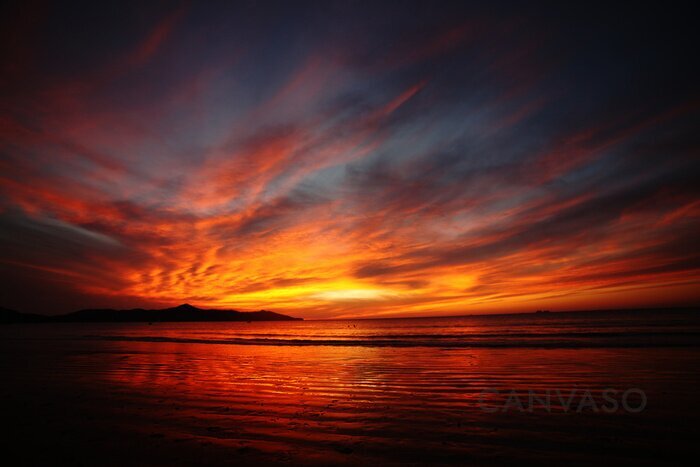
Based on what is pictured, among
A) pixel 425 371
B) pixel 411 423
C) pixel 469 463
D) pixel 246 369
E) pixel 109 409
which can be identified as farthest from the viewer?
pixel 246 369

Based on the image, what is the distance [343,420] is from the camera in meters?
8.62

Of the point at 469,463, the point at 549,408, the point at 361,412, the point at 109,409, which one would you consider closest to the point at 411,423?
the point at 361,412

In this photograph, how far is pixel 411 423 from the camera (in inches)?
326

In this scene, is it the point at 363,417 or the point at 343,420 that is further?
the point at 363,417

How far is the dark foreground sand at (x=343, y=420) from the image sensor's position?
6.39 metres

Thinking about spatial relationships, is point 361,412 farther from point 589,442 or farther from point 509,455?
point 589,442

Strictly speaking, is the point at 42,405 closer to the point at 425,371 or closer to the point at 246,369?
the point at 246,369

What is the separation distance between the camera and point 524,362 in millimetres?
19531

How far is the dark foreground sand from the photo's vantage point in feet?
21.0

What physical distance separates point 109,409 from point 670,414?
605 inches

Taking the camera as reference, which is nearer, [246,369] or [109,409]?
[109,409]

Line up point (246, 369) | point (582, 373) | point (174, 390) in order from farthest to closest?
1. point (246, 369)
2. point (582, 373)
3. point (174, 390)

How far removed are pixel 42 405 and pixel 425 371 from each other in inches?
583

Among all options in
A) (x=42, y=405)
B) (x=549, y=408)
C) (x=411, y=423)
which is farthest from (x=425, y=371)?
(x=42, y=405)
